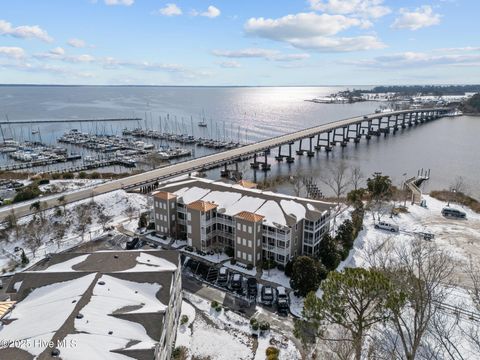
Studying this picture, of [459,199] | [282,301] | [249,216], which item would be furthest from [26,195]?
[459,199]

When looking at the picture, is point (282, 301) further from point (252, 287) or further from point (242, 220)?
point (242, 220)

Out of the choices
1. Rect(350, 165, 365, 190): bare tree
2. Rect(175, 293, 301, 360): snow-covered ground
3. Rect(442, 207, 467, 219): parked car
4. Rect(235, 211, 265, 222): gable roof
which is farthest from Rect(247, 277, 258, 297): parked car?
Answer: Rect(350, 165, 365, 190): bare tree

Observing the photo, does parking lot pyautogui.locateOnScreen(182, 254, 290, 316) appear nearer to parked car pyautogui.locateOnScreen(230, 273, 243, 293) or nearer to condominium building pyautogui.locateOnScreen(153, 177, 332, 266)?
parked car pyautogui.locateOnScreen(230, 273, 243, 293)

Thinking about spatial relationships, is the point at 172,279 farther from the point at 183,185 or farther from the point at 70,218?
the point at 70,218

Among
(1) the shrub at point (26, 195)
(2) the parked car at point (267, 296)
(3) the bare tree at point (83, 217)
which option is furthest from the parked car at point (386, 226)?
(1) the shrub at point (26, 195)

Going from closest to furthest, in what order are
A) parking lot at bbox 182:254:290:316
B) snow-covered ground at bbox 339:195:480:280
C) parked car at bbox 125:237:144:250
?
1. parking lot at bbox 182:254:290:316
2. snow-covered ground at bbox 339:195:480:280
3. parked car at bbox 125:237:144:250
